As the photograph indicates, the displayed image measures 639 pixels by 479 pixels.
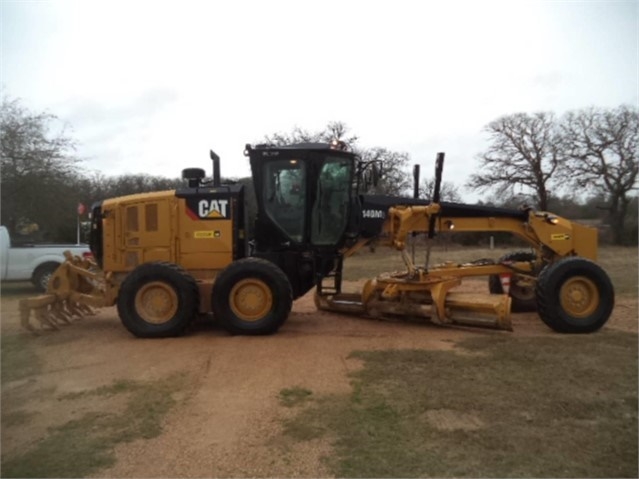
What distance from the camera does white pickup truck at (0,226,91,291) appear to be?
52.3 feet

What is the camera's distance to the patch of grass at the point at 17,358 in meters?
7.39

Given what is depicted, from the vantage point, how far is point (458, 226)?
10.4 meters

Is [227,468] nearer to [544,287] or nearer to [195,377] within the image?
[195,377]

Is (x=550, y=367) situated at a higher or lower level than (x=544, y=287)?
lower

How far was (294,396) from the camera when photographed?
19.8 ft

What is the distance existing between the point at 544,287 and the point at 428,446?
17.8 ft

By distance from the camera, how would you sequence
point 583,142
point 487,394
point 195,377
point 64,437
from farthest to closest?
point 583,142 → point 195,377 → point 487,394 → point 64,437

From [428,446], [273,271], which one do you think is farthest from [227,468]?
[273,271]

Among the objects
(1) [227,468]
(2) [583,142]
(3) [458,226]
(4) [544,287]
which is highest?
(2) [583,142]

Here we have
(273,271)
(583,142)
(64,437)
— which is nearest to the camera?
(64,437)

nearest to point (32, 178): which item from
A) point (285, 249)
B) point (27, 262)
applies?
point (27, 262)

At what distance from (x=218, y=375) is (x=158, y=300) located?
3.01m

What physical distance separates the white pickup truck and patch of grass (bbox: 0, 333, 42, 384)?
21.0 ft

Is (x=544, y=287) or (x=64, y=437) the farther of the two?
(x=544, y=287)
